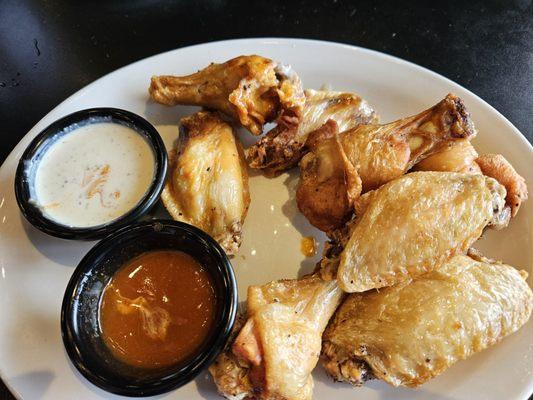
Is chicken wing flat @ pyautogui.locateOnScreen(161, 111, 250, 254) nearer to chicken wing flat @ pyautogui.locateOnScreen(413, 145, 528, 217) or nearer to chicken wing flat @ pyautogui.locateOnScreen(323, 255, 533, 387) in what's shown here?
chicken wing flat @ pyautogui.locateOnScreen(323, 255, 533, 387)

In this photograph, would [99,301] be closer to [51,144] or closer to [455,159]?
[51,144]

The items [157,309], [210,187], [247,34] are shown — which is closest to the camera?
[157,309]

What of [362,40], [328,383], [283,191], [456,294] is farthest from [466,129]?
[362,40]

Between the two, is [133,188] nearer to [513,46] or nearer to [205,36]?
[205,36]

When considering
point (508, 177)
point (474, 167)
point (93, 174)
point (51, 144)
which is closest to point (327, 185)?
point (474, 167)

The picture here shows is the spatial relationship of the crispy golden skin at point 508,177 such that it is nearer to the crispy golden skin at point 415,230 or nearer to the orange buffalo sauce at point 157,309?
the crispy golden skin at point 415,230

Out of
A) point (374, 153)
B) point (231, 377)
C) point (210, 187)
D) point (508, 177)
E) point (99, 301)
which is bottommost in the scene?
point (231, 377)

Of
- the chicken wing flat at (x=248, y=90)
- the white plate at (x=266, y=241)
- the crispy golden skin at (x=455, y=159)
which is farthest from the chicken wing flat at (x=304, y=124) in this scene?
the crispy golden skin at (x=455, y=159)
